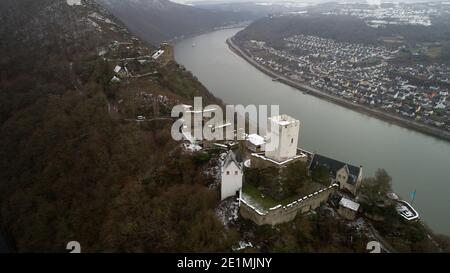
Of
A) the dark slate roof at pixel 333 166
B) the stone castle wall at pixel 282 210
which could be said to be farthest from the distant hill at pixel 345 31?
the stone castle wall at pixel 282 210

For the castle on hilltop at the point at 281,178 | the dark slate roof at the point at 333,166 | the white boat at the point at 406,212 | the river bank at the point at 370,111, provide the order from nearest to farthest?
the castle on hilltop at the point at 281,178, the white boat at the point at 406,212, the dark slate roof at the point at 333,166, the river bank at the point at 370,111

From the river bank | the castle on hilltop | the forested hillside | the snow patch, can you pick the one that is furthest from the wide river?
the snow patch

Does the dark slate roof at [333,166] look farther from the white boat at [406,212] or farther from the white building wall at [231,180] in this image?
the white building wall at [231,180]

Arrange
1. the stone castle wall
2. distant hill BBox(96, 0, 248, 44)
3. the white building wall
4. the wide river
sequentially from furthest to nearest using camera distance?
distant hill BBox(96, 0, 248, 44) → the wide river → the white building wall → the stone castle wall

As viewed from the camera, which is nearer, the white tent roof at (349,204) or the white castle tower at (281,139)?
the white tent roof at (349,204)

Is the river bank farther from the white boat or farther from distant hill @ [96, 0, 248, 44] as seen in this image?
distant hill @ [96, 0, 248, 44]

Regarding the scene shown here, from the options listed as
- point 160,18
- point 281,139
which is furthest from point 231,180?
point 160,18

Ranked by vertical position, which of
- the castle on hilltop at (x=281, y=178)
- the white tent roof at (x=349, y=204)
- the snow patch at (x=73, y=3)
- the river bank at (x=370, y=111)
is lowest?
the river bank at (x=370, y=111)
